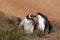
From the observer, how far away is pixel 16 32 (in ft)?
17.9

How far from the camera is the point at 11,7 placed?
328 inches

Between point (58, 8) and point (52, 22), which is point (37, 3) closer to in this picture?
point (58, 8)

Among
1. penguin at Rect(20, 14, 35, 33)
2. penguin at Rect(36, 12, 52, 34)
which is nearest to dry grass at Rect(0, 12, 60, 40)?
penguin at Rect(36, 12, 52, 34)

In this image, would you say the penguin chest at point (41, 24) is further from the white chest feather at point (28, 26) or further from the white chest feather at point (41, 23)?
the white chest feather at point (28, 26)

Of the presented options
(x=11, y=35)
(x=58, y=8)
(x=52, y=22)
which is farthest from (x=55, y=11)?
(x=11, y=35)

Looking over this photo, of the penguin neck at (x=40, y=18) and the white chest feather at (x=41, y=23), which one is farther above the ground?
the penguin neck at (x=40, y=18)

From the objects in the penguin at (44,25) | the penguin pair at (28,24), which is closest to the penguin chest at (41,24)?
the penguin at (44,25)

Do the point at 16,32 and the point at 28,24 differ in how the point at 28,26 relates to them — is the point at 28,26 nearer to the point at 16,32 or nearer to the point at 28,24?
the point at 28,24

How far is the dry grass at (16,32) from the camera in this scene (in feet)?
17.4

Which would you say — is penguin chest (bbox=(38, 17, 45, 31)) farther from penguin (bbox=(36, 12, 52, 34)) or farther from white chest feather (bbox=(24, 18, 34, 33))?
white chest feather (bbox=(24, 18, 34, 33))

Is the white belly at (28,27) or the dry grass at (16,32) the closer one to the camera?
the dry grass at (16,32)

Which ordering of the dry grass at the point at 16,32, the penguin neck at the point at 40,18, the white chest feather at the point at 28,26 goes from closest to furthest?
1. the dry grass at the point at 16,32
2. the white chest feather at the point at 28,26
3. the penguin neck at the point at 40,18

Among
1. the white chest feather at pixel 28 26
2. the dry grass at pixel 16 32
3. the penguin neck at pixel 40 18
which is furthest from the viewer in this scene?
the penguin neck at pixel 40 18

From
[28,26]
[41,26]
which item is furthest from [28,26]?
[41,26]
